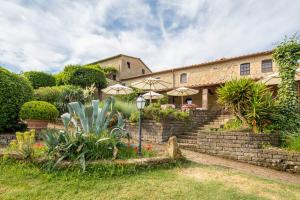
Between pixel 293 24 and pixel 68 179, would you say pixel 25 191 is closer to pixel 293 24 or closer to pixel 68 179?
pixel 68 179

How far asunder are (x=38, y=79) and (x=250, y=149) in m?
21.1

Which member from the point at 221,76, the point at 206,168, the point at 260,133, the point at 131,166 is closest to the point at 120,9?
the point at 131,166

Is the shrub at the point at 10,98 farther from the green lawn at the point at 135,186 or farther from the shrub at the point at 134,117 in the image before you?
the shrub at the point at 134,117

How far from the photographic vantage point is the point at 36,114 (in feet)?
23.7

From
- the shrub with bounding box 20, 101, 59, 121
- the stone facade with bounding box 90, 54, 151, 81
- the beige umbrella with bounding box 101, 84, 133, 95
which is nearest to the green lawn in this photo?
the shrub with bounding box 20, 101, 59, 121

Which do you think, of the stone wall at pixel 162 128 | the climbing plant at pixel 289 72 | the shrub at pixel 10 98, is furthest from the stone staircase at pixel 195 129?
the shrub at pixel 10 98

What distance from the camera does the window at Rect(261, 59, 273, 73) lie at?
1714 centimetres

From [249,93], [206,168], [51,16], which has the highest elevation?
[51,16]

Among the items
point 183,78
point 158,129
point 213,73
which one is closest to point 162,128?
point 158,129

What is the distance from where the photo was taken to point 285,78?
8.20 m

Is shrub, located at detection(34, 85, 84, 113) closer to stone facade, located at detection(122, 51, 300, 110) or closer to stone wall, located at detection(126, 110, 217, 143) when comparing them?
stone wall, located at detection(126, 110, 217, 143)

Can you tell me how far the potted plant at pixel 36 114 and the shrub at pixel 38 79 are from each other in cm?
1492

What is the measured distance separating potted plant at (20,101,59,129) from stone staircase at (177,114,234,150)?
215 inches

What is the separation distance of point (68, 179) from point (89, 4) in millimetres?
5708
